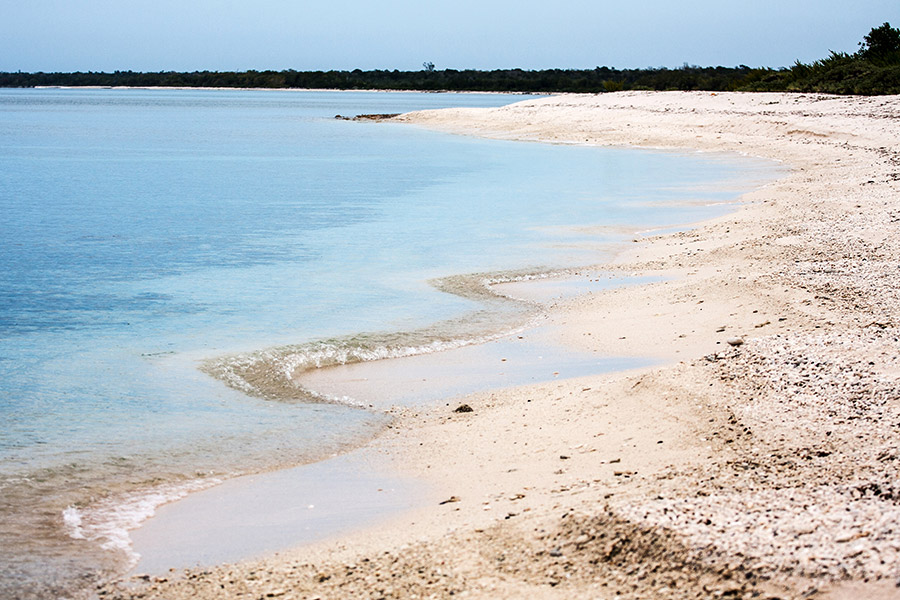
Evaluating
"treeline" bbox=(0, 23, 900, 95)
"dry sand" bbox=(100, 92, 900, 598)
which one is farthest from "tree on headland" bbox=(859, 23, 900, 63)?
"dry sand" bbox=(100, 92, 900, 598)

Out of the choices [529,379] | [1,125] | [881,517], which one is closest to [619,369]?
[529,379]

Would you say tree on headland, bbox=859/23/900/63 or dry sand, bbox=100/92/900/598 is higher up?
tree on headland, bbox=859/23/900/63

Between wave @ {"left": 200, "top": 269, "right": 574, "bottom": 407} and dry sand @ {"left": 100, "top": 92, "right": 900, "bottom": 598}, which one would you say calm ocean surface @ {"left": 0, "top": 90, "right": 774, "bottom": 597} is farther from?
dry sand @ {"left": 100, "top": 92, "right": 900, "bottom": 598}

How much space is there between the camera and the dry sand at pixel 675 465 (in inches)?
133

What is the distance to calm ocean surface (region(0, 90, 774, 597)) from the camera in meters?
5.41

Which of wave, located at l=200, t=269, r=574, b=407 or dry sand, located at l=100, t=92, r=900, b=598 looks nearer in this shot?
dry sand, located at l=100, t=92, r=900, b=598

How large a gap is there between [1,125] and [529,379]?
2367 inches

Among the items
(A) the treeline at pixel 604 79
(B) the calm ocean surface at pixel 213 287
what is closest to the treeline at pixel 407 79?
(A) the treeline at pixel 604 79

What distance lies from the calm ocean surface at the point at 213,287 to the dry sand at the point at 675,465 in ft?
3.06

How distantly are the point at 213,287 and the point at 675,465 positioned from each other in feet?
26.2

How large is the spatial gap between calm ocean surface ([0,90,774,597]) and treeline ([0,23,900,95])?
499 inches

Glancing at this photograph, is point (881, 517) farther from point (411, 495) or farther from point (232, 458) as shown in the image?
point (232, 458)

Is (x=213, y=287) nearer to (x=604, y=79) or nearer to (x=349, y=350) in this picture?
(x=349, y=350)

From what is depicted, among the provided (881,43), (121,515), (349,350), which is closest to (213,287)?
(349,350)
